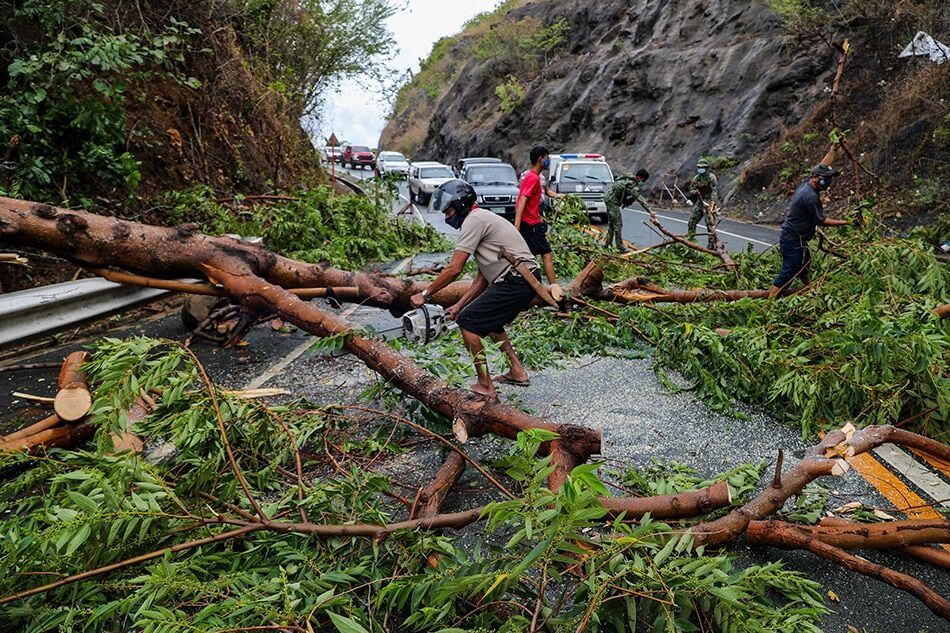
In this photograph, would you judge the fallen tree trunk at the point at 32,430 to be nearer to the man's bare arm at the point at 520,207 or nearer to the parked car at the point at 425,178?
the man's bare arm at the point at 520,207

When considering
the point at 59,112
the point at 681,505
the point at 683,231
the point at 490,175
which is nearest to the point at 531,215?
the point at 681,505

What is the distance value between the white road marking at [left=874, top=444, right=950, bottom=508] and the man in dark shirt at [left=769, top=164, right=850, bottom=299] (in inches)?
115

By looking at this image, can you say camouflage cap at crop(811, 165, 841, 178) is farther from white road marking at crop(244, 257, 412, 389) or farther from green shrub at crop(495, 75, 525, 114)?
green shrub at crop(495, 75, 525, 114)

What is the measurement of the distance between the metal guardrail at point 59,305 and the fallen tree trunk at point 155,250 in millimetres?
267

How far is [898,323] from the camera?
3.86m

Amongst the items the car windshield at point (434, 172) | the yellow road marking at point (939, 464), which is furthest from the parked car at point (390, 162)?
the yellow road marking at point (939, 464)

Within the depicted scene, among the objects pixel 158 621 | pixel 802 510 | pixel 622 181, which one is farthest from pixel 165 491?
pixel 622 181

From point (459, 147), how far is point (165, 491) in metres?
47.0

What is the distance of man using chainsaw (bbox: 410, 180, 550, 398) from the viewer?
15.4 ft

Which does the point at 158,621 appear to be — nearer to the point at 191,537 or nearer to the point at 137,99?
the point at 191,537

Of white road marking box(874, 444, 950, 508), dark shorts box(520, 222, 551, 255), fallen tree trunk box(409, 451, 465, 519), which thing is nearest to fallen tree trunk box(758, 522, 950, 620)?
white road marking box(874, 444, 950, 508)

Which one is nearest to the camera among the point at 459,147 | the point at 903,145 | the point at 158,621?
the point at 158,621

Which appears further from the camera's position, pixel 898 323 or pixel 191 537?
pixel 898 323

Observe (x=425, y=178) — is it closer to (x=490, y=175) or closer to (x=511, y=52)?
(x=490, y=175)
